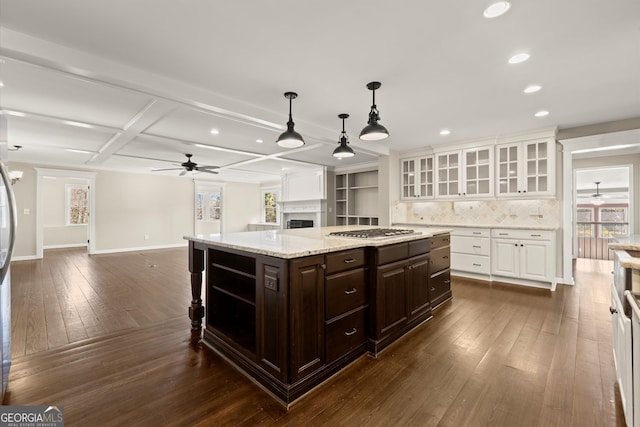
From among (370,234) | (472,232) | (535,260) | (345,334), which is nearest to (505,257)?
(535,260)

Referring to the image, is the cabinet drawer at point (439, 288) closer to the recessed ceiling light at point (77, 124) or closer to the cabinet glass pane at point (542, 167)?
the cabinet glass pane at point (542, 167)

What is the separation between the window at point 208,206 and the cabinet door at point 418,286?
8527mm

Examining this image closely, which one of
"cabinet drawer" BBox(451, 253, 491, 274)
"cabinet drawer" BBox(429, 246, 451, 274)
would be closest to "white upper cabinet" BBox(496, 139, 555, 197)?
"cabinet drawer" BBox(451, 253, 491, 274)

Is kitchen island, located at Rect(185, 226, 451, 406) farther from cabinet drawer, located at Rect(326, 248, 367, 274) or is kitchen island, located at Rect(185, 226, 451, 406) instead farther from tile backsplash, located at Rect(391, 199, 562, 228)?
tile backsplash, located at Rect(391, 199, 562, 228)

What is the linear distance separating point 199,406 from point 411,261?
2.07m

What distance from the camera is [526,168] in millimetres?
4613

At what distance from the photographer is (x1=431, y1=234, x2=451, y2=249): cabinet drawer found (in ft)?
11.1

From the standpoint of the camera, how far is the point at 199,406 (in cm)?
172

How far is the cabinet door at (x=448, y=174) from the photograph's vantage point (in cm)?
534

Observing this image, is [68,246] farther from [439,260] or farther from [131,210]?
[439,260]

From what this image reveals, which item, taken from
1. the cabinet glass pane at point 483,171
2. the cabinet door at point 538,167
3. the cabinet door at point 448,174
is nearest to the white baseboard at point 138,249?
the cabinet door at point 448,174

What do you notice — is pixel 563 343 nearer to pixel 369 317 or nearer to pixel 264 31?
pixel 369 317

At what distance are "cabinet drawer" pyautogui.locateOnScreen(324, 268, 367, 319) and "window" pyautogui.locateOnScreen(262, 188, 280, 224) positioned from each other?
345 inches

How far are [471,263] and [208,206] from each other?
837cm
